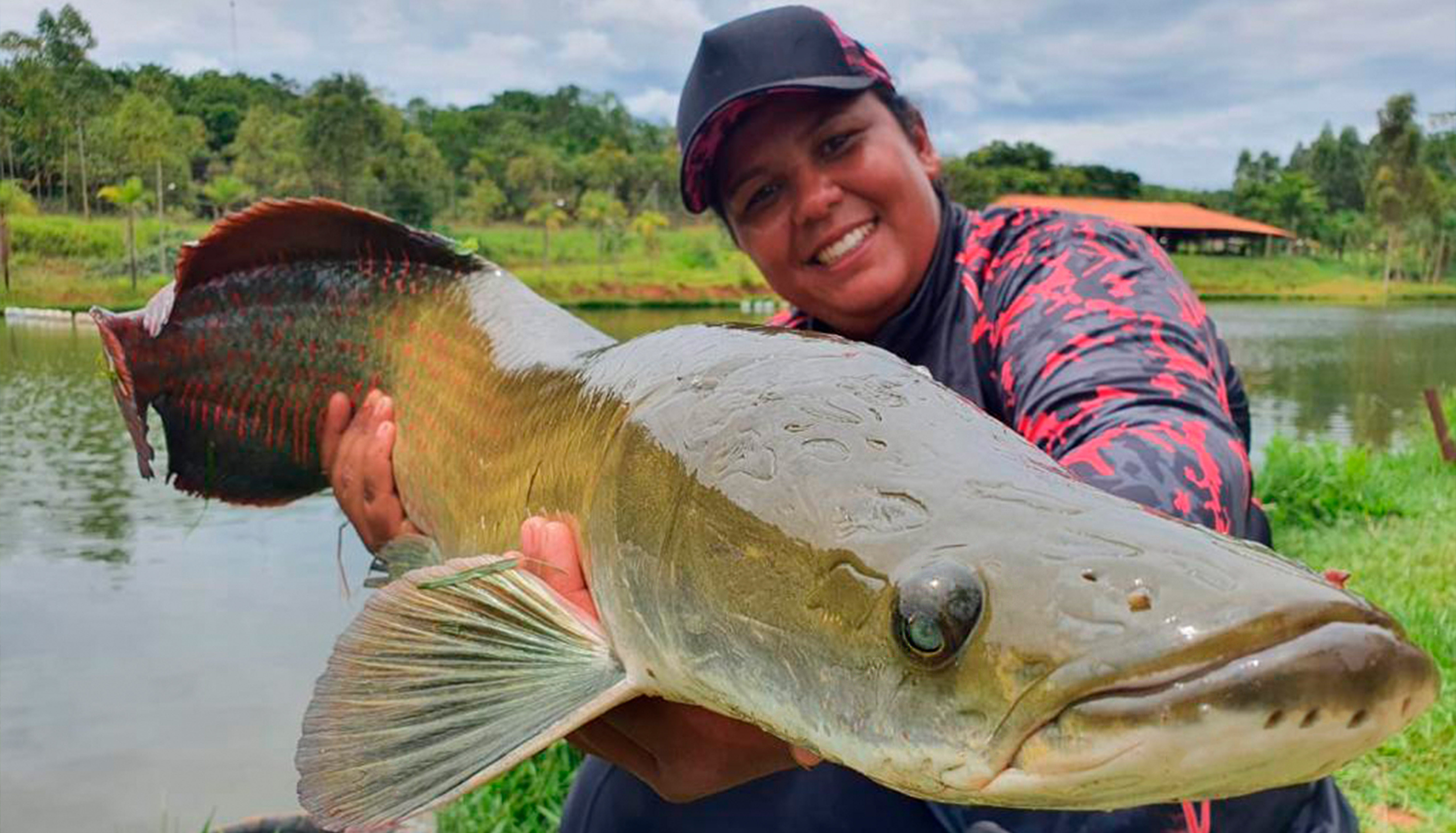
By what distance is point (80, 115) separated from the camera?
112 ft

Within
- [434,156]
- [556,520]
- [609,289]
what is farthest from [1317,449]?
[434,156]

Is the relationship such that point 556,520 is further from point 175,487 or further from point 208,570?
point 208,570

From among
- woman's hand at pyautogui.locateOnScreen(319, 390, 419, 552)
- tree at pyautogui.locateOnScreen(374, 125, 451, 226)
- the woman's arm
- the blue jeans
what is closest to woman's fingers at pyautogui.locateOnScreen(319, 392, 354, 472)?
woman's hand at pyautogui.locateOnScreen(319, 390, 419, 552)

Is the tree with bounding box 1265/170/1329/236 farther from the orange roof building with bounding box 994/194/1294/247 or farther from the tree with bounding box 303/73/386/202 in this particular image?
the tree with bounding box 303/73/386/202

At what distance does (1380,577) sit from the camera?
19.1 ft

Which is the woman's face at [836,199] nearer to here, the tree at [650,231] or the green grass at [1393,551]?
the green grass at [1393,551]

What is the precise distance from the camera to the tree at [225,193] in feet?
139

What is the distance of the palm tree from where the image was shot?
33.4 metres

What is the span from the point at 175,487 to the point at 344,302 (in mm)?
771

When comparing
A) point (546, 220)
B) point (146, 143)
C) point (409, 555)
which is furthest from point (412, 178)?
point (409, 555)

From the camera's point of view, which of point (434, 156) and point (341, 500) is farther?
point (434, 156)

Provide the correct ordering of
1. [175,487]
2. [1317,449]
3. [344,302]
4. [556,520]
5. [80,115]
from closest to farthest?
[556,520]
[344,302]
[175,487]
[1317,449]
[80,115]

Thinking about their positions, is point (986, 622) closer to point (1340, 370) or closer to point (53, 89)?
point (1340, 370)

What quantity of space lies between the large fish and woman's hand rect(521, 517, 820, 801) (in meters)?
0.08
